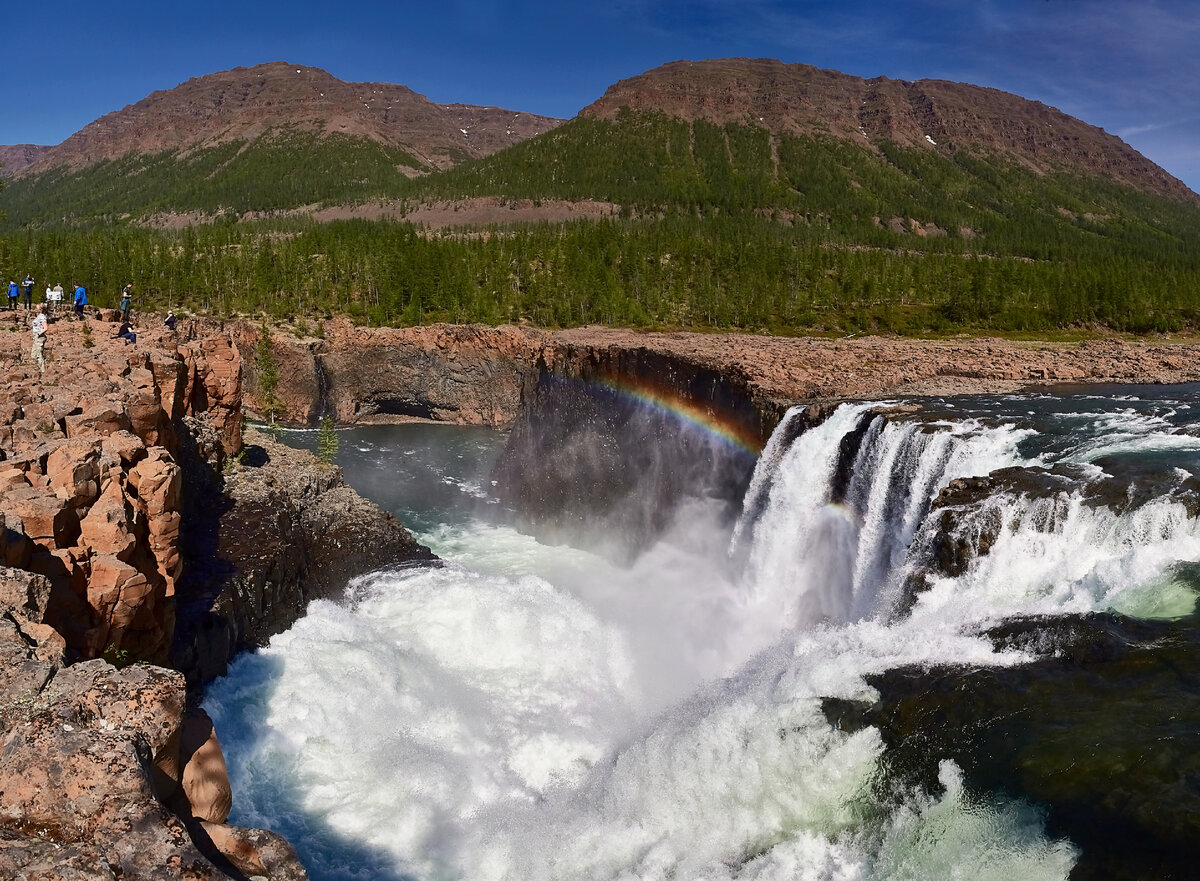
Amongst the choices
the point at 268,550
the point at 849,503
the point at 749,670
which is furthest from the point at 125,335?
the point at 749,670

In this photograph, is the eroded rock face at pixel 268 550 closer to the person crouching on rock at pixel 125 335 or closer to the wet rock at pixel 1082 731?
the person crouching on rock at pixel 125 335

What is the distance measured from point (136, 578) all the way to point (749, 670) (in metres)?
14.1

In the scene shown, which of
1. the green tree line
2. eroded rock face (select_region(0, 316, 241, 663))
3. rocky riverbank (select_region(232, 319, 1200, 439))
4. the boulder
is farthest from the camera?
the green tree line

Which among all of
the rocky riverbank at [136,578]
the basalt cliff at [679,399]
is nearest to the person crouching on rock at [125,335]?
the rocky riverbank at [136,578]

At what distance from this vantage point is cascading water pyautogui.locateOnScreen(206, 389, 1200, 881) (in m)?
14.8

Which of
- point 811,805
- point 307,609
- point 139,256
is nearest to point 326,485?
point 307,609

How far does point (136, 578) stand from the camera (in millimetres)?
15820

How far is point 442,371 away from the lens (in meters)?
76.8

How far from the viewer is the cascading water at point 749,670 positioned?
48.5 feet

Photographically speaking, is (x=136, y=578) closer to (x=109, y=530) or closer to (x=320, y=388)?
(x=109, y=530)

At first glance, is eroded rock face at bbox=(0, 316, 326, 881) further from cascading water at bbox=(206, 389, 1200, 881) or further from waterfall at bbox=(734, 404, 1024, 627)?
waterfall at bbox=(734, 404, 1024, 627)

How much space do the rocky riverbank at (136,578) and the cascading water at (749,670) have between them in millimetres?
2387

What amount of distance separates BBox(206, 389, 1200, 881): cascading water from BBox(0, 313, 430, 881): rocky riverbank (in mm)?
2387

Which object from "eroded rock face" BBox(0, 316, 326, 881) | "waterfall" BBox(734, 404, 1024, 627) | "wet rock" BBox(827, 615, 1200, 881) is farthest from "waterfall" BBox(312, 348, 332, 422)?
"wet rock" BBox(827, 615, 1200, 881)
